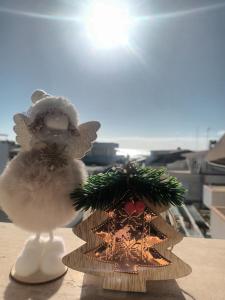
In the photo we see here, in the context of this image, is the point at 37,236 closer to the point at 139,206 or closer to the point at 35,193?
the point at 35,193

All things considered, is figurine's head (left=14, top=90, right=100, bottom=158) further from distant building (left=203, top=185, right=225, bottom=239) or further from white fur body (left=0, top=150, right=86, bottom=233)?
distant building (left=203, top=185, right=225, bottom=239)

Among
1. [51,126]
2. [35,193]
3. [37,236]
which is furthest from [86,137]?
[37,236]

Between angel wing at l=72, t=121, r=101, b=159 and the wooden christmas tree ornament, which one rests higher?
angel wing at l=72, t=121, r=101, b=159

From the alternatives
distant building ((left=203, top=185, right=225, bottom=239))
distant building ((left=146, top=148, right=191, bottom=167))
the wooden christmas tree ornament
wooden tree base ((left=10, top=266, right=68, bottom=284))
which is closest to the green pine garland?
the wooden christmas tree ornament

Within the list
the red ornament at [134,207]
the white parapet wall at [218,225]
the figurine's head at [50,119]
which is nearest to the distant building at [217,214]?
the white parapet wall at [218,225]

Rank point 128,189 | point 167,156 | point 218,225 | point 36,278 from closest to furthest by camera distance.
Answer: point 128,189 < point 36,278 < point 218,225 < point 167,156
